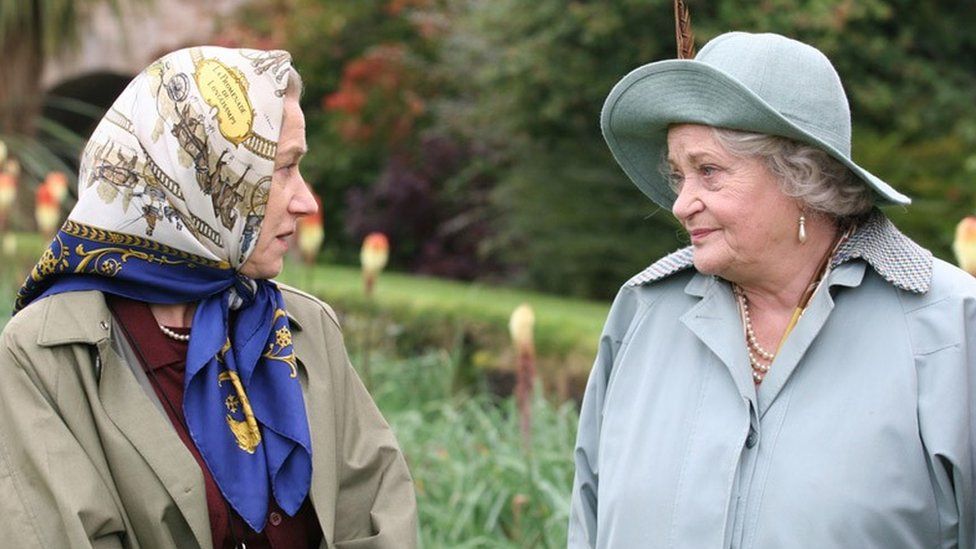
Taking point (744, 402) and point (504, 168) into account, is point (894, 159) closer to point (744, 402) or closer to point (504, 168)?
point (504, 168)

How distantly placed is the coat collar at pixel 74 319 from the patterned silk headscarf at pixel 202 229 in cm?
3

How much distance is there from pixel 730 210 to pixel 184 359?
3.58ft

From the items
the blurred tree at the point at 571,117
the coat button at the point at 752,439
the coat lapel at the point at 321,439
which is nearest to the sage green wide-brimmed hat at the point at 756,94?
the coat button at the point at 752,439

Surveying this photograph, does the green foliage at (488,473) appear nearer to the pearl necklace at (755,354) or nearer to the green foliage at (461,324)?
the green foliage at (461,324)

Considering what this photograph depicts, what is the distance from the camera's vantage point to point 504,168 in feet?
40.4

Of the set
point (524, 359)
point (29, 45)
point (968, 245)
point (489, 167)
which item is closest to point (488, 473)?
point (524, 359)

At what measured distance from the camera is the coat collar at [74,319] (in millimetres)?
2746

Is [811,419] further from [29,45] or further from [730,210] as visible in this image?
[29,45]

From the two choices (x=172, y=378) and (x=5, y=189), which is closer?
(x=172, y=378)

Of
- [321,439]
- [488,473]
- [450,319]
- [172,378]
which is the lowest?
[488,473]

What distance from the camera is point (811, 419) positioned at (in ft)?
9.25

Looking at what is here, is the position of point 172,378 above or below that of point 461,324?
above

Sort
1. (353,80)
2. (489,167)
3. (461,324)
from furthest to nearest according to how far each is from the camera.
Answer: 1. (353,80)
2. (489,167)
3. (461,324)

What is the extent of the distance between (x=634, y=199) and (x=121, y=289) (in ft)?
24.5
